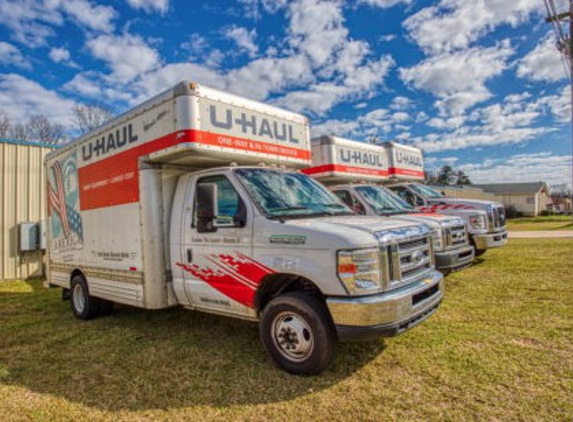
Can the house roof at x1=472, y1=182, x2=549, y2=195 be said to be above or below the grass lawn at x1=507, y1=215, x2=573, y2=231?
above

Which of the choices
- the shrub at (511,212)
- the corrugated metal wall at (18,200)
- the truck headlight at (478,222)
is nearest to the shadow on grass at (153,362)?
the corrugated metal wall at (18,200)

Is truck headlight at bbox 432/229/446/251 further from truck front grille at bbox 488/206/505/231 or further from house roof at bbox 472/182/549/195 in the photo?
house roof at bbox 472/182/549/195

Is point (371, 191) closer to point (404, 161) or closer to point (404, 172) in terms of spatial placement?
point (404, 172)

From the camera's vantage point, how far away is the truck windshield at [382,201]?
844 cm

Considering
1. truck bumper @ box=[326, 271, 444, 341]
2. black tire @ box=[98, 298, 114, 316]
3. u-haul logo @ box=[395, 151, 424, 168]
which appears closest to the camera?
truck bumper @ box=[326, 271, 444, 341]

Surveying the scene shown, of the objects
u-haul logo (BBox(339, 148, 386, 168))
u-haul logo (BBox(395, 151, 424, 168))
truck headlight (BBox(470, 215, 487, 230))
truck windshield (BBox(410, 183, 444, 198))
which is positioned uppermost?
u-haul logo (BBox(395, 151, 424, 168))

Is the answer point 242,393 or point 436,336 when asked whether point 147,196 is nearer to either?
point 242,393

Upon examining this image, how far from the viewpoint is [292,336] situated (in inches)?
160

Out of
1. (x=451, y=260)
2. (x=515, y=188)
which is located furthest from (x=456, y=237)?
(x=515, y=188)

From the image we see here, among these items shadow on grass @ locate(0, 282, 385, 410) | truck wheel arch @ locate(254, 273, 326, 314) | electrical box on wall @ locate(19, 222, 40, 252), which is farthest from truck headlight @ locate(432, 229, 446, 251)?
electrical box on wall @ locate(19, 222, 40, 252)

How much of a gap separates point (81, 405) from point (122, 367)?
0.86 meters

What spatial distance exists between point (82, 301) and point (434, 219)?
6665 mm

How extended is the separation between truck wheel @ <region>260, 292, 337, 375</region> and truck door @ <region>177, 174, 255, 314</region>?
0.41m

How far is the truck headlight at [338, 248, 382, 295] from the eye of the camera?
366 centimetres
